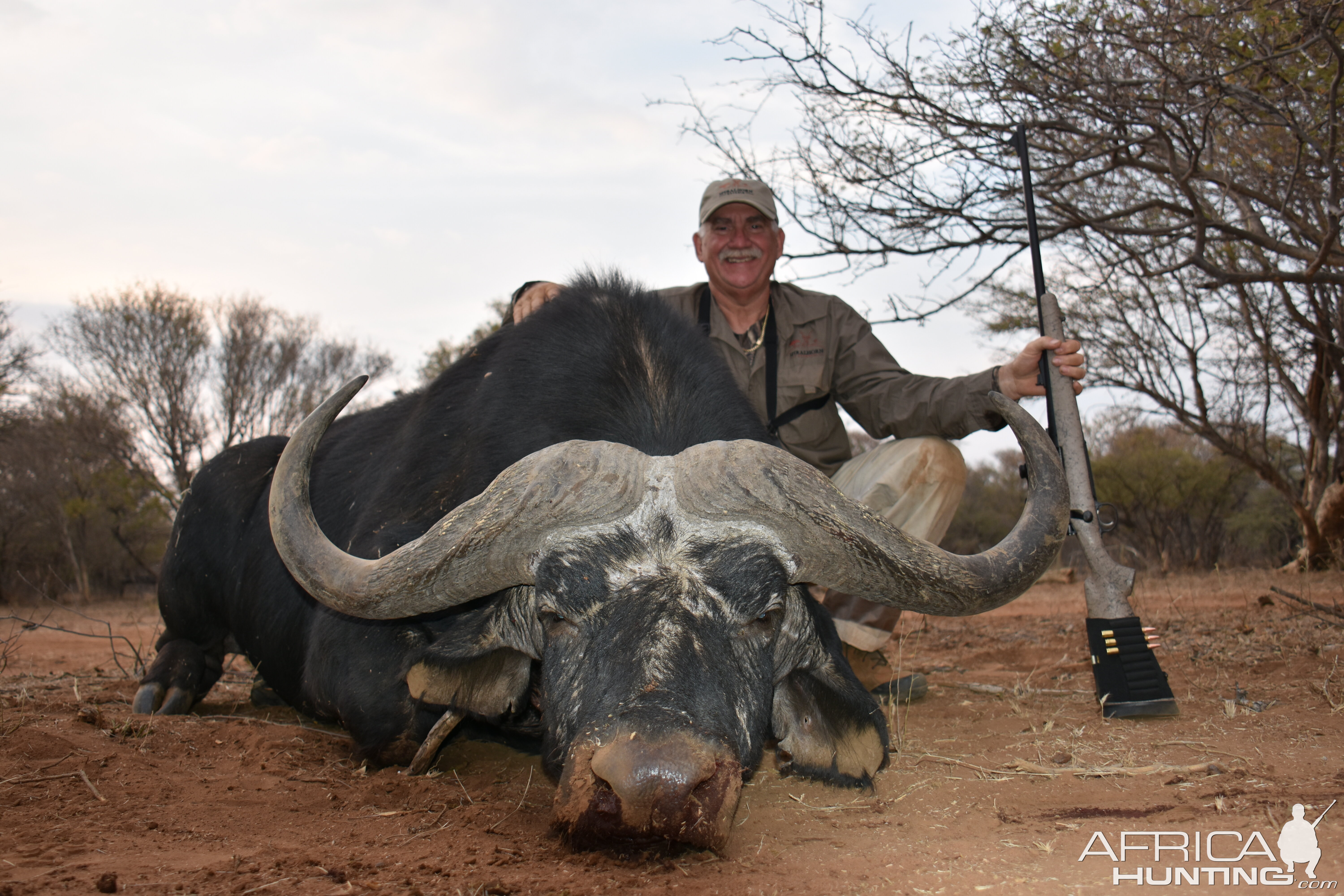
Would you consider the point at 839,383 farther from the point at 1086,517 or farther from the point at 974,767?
the point at 974,767

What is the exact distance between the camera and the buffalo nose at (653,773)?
2.07m

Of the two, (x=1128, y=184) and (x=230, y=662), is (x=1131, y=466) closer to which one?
(x=1128, y=184)

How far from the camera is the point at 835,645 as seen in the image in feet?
10.7

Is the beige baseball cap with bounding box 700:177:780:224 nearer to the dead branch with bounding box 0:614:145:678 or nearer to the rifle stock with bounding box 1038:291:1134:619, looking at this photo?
the rifle stock with bounding box 1038:291:1134:619

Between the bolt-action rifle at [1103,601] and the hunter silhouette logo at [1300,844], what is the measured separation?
58.2 inches

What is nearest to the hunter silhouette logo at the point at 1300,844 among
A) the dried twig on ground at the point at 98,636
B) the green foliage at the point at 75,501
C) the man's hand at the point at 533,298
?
the man's hand at the point at 533,298

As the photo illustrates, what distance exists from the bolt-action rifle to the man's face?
177cm

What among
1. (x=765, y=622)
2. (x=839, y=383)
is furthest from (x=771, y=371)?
(x=765, y=622)

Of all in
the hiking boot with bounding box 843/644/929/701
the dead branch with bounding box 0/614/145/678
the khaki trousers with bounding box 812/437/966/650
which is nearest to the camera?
the dead branch with bounding box 0/614/145/678

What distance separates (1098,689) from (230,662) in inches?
220

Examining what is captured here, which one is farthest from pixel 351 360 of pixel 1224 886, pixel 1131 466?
pixel 1224 886

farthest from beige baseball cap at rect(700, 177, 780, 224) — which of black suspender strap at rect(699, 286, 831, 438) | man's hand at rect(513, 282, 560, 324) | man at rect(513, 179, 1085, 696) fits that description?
man's hand at rect(513, 282, 560, 324)

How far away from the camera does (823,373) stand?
520cm

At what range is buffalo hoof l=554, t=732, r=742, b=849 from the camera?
2074 mm
